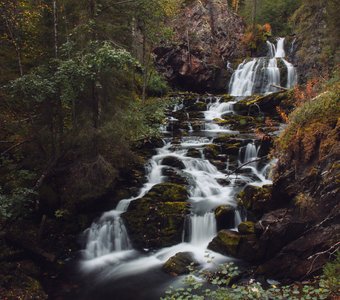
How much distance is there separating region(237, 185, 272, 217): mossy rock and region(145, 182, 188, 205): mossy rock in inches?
88.0

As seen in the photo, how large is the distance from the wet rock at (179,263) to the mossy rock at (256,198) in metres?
2.65

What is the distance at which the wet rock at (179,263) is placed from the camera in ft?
32.4

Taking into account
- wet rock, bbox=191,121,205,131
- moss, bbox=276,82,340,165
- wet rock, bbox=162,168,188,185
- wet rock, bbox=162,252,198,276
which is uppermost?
moss, bbox=276,82,340,165

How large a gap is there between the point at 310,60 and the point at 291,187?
1860 cm

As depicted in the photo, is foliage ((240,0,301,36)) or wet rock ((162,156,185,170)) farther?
foliage ((240,0,301,36))

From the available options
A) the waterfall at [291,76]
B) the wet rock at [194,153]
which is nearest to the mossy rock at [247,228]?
the wet rock at [194,153]

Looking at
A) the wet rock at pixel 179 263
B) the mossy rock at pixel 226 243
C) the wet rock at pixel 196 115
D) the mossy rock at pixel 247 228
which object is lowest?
the wet rock at pixel 179 263

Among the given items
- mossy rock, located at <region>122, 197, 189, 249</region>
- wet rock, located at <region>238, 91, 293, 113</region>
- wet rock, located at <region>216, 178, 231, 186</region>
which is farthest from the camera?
wet rock, located at <region>238, 91, 293, 113</region>

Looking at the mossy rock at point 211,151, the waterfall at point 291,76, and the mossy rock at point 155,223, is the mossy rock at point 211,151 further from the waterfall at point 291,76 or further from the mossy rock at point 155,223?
the waterfall at point 291,76

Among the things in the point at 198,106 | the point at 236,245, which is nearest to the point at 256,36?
the point at 198,106

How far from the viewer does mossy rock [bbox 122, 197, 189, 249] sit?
11625mm

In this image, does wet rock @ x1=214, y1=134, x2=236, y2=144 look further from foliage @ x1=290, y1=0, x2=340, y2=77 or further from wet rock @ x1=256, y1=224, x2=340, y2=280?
wet rock @ x1=256, y1=224, x2=340, y2=280

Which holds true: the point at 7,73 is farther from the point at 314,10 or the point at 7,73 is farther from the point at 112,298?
the point at 314,10

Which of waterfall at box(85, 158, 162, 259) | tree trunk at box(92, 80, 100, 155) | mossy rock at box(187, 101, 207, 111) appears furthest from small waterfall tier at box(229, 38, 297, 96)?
waterfall at box(85, 158, 162, 259)
